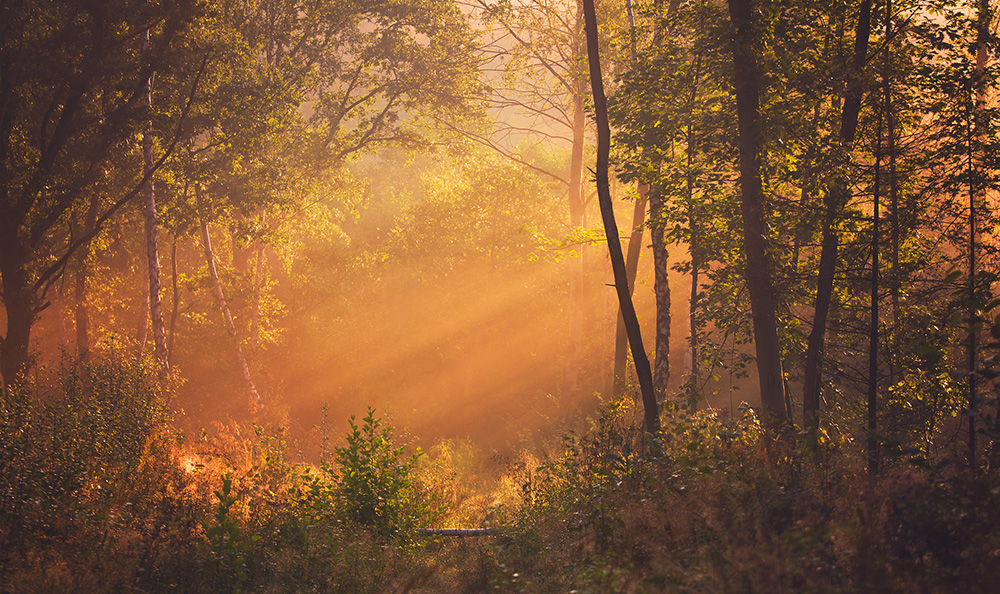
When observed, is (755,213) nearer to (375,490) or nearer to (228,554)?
(375,490)

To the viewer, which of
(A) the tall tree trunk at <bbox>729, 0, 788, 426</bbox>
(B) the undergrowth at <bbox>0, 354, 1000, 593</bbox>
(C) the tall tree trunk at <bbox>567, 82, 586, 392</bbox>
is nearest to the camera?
(B) the undergrowth at <bbox>0, 354, 1000, 593</bbox>

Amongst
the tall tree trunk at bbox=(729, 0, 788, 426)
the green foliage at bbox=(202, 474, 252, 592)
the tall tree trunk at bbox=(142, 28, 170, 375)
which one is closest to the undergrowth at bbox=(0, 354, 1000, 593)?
the green foliage at bbox=(202, 474, 252, 592)

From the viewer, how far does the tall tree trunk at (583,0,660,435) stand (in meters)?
9.60

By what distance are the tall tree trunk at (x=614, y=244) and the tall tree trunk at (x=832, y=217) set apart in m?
2.40

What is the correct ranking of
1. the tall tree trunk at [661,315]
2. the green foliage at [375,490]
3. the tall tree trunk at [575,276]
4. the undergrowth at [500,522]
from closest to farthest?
the undergrowth at [500,522] < the green foliage at [375,490] < the tall tree trunk at [661,315] < the tall tree trunk at [575,276]

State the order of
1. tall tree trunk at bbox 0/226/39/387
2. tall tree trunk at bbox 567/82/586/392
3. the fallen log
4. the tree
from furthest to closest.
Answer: tall tree trunk at bbox 567/82/586/392, tall tree trunk at bbox 0/226/39/387, the tree, the fallen log

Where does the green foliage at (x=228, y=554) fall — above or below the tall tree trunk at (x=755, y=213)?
below

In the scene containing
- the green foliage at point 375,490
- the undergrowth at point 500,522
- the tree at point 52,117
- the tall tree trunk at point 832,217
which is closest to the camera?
the undergrowth at point 500,522

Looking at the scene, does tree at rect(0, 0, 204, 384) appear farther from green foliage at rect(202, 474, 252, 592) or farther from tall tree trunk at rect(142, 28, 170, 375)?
green foliage at rect(202, 474, 252, 592)

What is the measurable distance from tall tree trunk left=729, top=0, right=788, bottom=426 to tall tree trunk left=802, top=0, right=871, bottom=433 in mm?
774

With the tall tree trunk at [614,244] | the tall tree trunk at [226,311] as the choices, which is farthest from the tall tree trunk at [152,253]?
the tall tree trunk at [614,244]

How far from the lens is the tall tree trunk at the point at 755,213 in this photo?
29.5 ft

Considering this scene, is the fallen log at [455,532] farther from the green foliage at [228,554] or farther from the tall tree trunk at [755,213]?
the tall tree trunk at [755,213]

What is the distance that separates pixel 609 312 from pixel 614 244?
1284cm
